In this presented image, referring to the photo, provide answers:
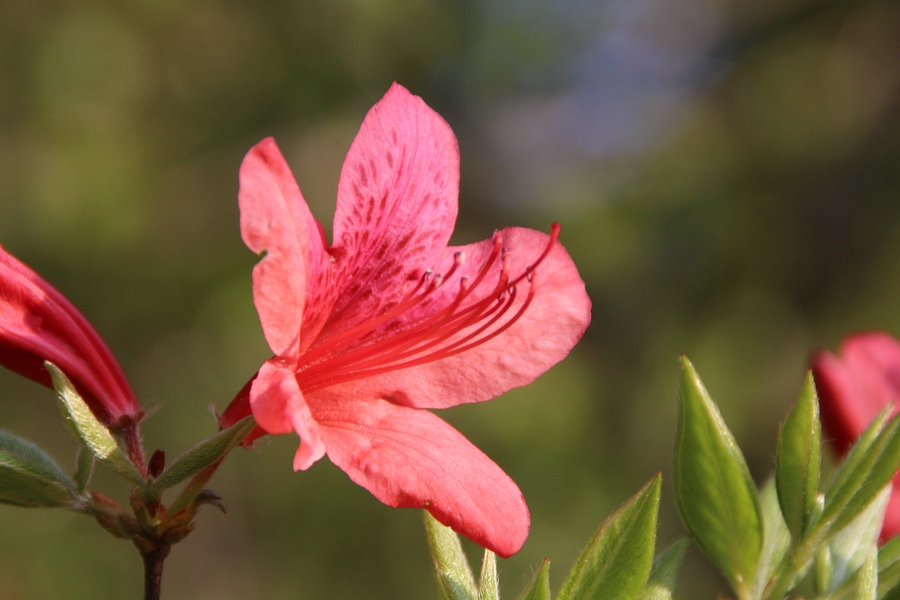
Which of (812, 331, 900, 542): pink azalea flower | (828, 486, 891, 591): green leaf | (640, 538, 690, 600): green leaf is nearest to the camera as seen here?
(640, 538, 690, 600): green leaf

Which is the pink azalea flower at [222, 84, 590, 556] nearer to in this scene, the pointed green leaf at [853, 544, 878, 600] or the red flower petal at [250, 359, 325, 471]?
the red flower petal at [250, 359, 325, 471]

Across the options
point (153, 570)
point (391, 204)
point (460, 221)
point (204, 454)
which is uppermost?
point (391, 204)

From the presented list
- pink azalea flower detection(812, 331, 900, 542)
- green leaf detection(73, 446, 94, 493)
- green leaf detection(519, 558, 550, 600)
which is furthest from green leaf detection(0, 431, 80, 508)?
pink azalea flower detection(812, 331, 900, 542)

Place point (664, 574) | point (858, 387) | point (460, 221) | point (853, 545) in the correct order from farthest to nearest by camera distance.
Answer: point (460, 221), point (858, 387), point (853, 545), point (664, 574)

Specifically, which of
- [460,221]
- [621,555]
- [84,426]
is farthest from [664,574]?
[460,221]

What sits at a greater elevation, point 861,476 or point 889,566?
point 861,476

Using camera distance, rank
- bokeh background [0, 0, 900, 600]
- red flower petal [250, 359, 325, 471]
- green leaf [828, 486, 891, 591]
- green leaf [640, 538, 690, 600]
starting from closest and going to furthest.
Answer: red flower petal [250, 359, 325, 471] → green leaf [640, 538, 690, 600] → green leaf [828, 486, 891, 591] → bokeh background [0, 0, 900, 600]

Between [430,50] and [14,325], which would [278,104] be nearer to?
[430,50]

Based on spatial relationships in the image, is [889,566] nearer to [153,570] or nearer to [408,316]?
[408,316]
